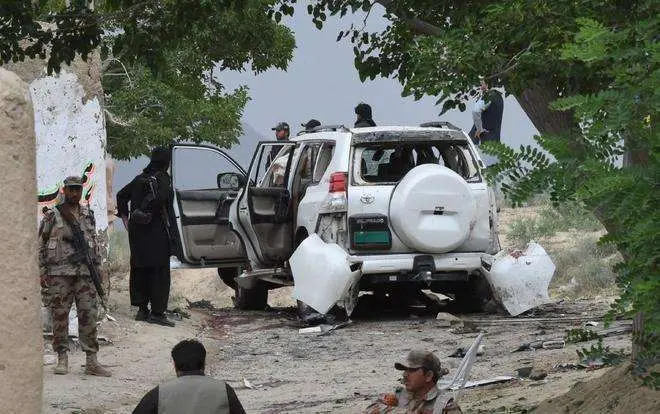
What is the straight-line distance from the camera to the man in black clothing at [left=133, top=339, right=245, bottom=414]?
6410mm

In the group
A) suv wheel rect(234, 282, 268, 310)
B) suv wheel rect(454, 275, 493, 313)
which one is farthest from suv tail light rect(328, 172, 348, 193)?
suv wheel rect(234, 282, 268, 310)

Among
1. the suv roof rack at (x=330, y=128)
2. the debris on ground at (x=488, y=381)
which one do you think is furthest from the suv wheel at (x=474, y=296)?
the debris on ground at (x=488, y=381)

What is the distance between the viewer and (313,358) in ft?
46.7

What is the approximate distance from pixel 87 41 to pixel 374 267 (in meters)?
5.36

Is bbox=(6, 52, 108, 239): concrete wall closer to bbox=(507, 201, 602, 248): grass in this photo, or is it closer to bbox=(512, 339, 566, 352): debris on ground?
bbox=(512, 339, 566, 352): debris on ground

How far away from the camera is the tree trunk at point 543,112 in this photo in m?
9.88

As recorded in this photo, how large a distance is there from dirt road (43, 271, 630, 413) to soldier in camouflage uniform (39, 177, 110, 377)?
473 millimetres

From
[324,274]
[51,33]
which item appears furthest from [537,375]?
[324,274]

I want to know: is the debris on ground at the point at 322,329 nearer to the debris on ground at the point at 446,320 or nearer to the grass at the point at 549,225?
the debris on ground at the point at 446,320

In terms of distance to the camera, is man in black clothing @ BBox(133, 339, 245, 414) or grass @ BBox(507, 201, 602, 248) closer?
man in black clothing @ BBox(133, 339, 245, 414)

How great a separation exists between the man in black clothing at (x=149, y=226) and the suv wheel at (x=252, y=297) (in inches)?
116

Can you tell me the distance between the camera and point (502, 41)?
9289mm

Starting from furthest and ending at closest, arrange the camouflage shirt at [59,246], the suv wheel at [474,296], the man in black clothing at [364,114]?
the man in black clothing at [364,114] < the suv wheel at [474,296] < the camouflage shirt at [59,246]

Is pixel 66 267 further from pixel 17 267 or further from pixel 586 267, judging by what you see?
pixel 586 267
